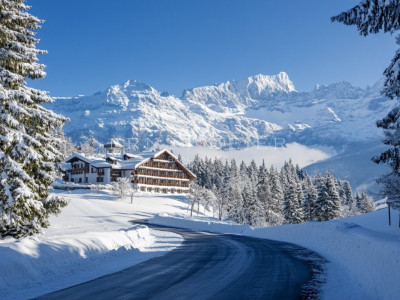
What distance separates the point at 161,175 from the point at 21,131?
84.3 m

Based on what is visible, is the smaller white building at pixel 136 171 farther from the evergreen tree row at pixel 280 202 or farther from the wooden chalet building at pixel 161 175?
the evergreen tree row at pixel 280 202

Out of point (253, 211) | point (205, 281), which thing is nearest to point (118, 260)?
point (205, 281)

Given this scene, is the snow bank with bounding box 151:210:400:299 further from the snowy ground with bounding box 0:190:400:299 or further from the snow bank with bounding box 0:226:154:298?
the snow bank with bounding box 0:226:154:298

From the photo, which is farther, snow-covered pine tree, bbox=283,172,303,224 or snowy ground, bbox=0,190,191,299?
snow-covered pine tree, bbox=283,172,303,224

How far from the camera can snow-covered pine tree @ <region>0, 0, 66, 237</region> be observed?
15.5 m

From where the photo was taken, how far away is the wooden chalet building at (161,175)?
313 feet

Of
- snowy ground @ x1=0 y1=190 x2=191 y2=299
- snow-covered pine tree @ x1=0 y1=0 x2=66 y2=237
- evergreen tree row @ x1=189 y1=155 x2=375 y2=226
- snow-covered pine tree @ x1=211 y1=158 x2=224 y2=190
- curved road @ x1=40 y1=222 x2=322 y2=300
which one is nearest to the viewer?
curved road @ x1=40 y1=222 x2=322 y2=300

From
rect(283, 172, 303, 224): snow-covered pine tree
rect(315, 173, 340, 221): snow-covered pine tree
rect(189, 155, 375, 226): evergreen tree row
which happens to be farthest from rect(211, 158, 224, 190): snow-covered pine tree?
rect(315, 173, 340, 221): snow-covered pine tree

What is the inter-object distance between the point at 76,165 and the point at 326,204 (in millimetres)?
69777

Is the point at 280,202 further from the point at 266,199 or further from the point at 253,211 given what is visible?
the point at 253,211

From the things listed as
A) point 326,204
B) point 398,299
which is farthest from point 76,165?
point 398,299

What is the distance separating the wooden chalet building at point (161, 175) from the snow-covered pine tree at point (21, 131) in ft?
244

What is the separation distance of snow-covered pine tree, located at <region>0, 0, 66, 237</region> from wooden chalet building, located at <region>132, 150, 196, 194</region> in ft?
244

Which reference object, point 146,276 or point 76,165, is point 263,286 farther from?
point 76,165
